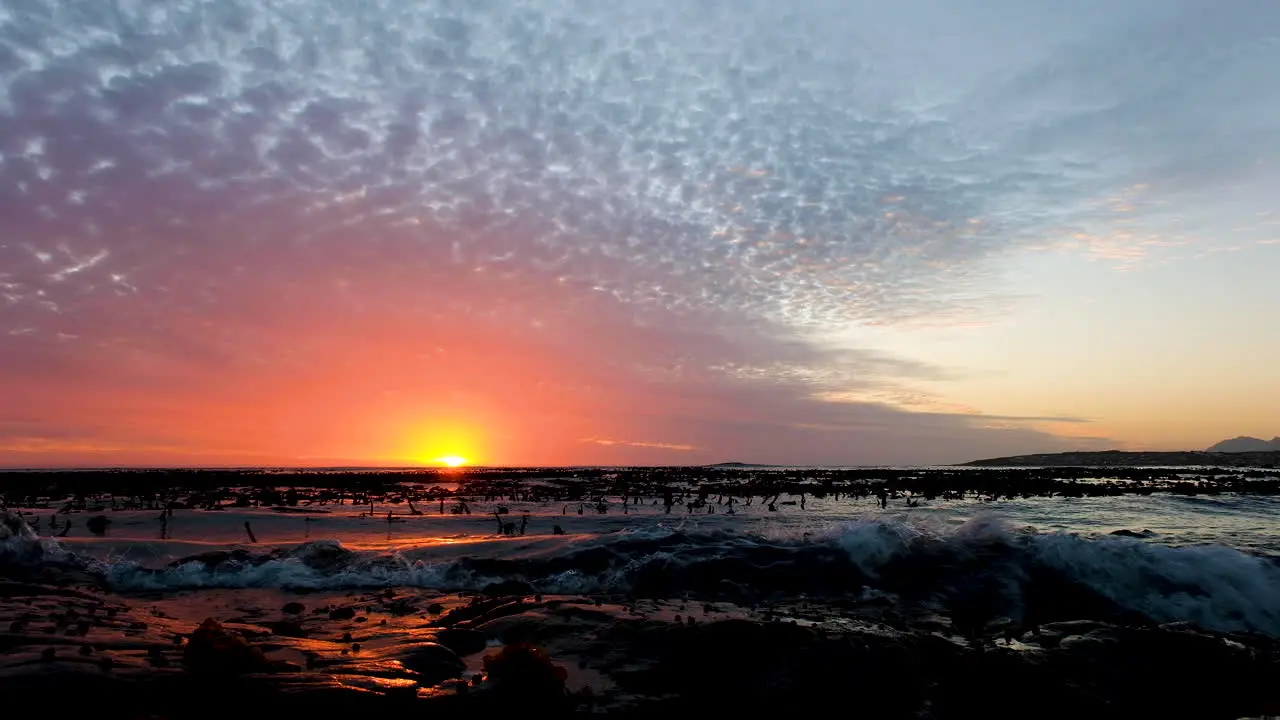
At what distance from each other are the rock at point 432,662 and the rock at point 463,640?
0.51 m

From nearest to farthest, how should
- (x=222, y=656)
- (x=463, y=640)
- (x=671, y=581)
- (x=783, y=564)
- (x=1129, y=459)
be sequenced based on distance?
(x=222, y=656) < (x=463, y=640) < (x=671, y=581) < (x=783, y=564) < (x=1129, y=459)

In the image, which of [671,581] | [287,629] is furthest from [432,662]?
[671,581]

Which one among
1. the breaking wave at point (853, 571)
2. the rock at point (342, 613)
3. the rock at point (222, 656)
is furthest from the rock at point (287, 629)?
the breaking wave at point (853, 571)

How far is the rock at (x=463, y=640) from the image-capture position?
401 inches

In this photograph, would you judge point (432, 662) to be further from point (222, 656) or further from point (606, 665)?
point (222, 656)

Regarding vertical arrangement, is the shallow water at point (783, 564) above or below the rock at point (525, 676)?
below

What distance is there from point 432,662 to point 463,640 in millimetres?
1369

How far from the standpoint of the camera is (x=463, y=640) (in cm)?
1041

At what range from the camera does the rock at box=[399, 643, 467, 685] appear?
28.4 feet

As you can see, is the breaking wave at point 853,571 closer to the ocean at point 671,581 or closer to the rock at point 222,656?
the ocean at point 671,581

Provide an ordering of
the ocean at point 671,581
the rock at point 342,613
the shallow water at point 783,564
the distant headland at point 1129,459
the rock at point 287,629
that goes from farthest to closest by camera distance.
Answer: the distant headland at point 1129,459, the shallow water at point 783,564, the rock at point 342,613, the ocean at point 671,581, the rock at point 287,629

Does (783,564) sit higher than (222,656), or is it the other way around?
(222,656)

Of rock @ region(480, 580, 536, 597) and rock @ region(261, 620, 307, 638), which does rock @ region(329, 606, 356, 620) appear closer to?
rock @ region(261, 620, 307, 638)

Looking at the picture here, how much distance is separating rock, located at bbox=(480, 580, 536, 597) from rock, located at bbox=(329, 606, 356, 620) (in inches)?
112
